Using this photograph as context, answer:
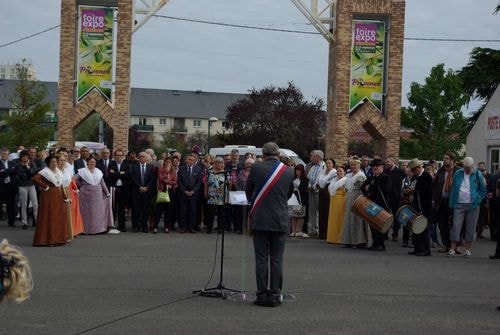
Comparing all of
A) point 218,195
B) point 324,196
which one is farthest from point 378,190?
point 218,195

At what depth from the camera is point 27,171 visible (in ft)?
62.0

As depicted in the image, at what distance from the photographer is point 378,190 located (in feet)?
51.3

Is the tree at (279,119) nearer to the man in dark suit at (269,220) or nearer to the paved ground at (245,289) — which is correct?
the paved ground at (245,289)

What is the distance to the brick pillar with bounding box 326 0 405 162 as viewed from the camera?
95.3 feet

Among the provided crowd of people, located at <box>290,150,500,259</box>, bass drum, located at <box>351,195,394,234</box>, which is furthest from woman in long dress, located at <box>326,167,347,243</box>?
bass drum, located at <box>351,195,394,234</box>

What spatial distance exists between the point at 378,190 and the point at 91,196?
6831mm

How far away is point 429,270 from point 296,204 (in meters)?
4.74

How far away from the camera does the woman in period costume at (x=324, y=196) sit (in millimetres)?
17938

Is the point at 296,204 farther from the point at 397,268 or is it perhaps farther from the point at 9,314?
the point at 9,314

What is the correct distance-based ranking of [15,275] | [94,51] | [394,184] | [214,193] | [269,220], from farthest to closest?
1. [94,51]
2. [214,193]
3. [394,184]
4. [269,220]
5. [15,275]

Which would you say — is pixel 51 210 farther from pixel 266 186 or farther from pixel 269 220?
pixel 269 220

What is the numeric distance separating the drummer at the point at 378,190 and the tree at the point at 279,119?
36.8 metres

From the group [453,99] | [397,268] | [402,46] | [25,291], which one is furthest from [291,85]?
[25,291]

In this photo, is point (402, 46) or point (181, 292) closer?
point (181, 292)
